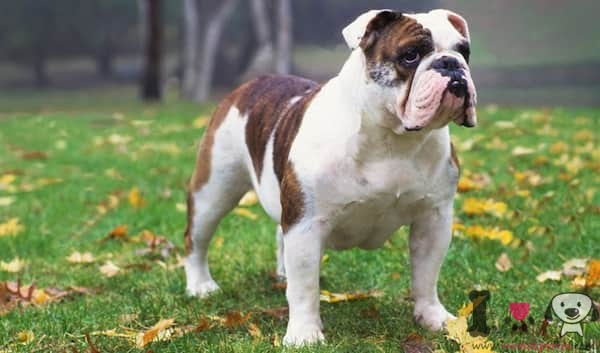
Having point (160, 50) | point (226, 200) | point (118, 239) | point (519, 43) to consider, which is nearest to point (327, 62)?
point (160, 50)

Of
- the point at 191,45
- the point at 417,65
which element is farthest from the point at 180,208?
the point at 191,45

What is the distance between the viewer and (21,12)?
26.1 metres

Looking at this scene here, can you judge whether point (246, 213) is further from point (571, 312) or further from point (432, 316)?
point (571, 312)

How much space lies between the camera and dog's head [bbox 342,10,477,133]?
7.89 feet

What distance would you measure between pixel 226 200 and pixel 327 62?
53.1 ft

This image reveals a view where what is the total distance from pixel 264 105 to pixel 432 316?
41.7 inches

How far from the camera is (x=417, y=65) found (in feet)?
8.15

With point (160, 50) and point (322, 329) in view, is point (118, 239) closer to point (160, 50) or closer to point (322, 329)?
point (322, 329)

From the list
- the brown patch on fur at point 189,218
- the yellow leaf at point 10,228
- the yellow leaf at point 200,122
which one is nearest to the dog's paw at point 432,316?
the brown patch on fur at point 189,218

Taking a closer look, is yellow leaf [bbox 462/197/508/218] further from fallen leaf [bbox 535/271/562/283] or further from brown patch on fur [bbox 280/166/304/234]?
brown patch on fur [bbox 280/166/304/234]

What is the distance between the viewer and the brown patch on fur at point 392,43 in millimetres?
2488

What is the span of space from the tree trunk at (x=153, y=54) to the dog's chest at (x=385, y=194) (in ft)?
47.1

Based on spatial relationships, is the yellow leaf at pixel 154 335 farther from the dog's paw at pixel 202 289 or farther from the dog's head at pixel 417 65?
the dog's head at pixel 417 65

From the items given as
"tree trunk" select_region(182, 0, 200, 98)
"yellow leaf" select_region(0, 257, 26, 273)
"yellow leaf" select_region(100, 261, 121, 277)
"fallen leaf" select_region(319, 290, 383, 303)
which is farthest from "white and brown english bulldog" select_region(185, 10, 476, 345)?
"tree trunk" select_region(182, 0, 200, 98)
